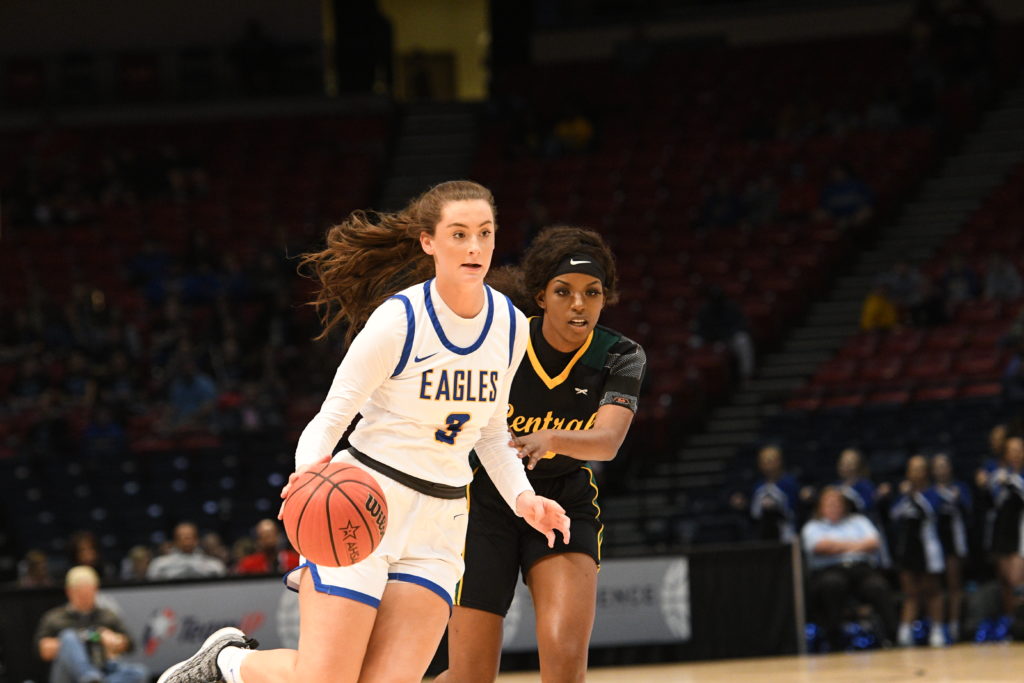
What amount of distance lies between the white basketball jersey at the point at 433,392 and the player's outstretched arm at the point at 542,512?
0.26 m

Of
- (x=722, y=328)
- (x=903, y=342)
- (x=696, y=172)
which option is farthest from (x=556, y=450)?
(x=696, y=172)

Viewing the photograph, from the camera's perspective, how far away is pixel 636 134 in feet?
77.0

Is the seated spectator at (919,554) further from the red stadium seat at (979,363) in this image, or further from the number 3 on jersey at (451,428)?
the number 3 on jersey at (451,428)

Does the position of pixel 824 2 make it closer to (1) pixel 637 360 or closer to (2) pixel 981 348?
(2) pixel 981 348

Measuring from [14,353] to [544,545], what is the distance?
15316mm

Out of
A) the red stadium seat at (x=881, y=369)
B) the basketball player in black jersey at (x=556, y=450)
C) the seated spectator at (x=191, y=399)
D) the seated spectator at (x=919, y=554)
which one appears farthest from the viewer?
the seated spectator at (x=191, y=399)

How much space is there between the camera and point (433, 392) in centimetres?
446

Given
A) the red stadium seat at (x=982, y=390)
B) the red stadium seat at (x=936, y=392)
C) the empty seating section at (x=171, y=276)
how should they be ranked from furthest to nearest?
the empty seating section at (x=171, y=276) < the red stadium seat at (x=936, y=392) < the red stadium seat at (x=982, y=390)

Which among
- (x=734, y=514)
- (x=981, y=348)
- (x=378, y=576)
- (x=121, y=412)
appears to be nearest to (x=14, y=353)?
(x=121, y=412)

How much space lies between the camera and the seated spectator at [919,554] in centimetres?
1280

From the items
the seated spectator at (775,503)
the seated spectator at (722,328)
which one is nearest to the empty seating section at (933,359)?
the seated spectator at (722,328)

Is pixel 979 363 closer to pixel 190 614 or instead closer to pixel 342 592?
pixel 190 614

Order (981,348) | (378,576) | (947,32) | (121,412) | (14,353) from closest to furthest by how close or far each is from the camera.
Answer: (378,576) → (981,348) → (121,412) → (14,353) → (947,32)

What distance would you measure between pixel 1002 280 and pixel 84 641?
11.4m
